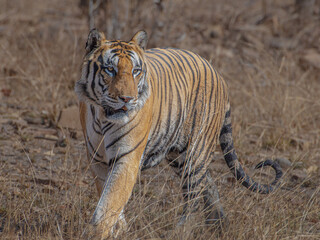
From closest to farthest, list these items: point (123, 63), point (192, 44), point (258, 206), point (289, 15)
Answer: point (123, 63) → point (258, 206) → point (192, 44) → point (289, 15)

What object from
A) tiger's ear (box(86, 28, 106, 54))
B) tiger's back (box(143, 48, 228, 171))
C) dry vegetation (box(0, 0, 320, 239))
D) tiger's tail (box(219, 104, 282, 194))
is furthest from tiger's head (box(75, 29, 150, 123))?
tiger's tail (box(219, 104, 282, 194))

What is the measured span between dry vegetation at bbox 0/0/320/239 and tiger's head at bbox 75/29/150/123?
44cm

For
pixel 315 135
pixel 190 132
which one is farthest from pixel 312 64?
pixel 190 132

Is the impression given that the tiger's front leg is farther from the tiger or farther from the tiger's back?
the tiger's back

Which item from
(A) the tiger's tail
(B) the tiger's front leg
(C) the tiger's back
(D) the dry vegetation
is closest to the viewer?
(B) the tiger's front leg

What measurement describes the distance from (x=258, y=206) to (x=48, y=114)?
108 inches

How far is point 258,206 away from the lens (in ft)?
10.8

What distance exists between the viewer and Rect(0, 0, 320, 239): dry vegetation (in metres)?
2.95

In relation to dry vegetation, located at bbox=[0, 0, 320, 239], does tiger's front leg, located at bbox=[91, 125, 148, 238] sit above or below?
above

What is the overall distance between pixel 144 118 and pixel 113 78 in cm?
33

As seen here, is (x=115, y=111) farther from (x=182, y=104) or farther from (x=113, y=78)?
(x=182, y=104)

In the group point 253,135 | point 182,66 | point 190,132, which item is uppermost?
point 182,66

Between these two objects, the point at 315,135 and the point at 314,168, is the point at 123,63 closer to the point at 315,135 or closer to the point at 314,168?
the point at 314,168

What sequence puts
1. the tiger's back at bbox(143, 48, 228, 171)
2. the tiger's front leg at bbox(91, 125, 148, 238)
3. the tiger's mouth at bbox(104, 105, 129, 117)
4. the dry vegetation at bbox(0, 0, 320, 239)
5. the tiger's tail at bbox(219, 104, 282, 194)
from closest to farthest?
1. the tiger's front leg at bbox(91, 125, 148, 238)
2. the tiger's mouth at bbox(104, 105, 129, 117)
3. the dry vegetation at bbox(0, 0, 320, 239)
4. the tiger's back at bbox(143, 48, 228, 171)
5. the tiger's tail at bbox(219, 104, 282, 194)
